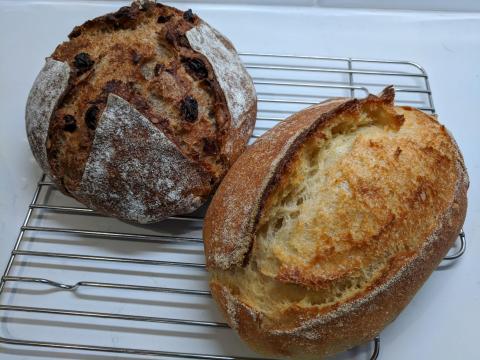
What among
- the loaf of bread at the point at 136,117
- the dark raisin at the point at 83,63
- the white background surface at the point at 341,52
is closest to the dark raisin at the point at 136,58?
the loaf of bread at the point at 136,117

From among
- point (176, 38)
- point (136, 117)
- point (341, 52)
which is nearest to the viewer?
point (136, 117)

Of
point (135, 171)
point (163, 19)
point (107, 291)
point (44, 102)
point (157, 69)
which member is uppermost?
point (163, 19)

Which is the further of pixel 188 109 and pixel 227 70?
pixel 227 70

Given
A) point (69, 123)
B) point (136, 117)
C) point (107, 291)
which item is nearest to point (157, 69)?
point (136, 117)

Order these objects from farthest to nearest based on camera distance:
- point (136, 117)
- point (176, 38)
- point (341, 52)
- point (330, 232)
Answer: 1. point (341, 52)
2. point (176, 38)
3. point (136, 117)
4. point (330, 232)

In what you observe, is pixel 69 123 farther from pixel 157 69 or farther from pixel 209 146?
pixel 209 146

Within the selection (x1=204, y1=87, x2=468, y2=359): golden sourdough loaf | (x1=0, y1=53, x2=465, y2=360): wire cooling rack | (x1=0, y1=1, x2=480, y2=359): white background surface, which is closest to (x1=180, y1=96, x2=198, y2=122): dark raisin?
(x1=204, y1=87, x2=468, y2=359): golden sourdough loaf

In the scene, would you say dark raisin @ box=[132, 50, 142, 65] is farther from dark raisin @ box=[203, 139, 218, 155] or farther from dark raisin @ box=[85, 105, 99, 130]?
dark raisin @ box=[203, 139, 218, 155]
